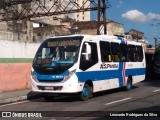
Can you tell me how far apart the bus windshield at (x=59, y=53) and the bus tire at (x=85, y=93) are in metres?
1.39

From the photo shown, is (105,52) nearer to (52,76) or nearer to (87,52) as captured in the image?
(87,52)

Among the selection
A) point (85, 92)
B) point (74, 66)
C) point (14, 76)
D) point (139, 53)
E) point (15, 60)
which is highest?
point (139, 53)

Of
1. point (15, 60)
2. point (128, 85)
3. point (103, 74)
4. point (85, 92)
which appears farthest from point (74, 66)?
point (15, 60)

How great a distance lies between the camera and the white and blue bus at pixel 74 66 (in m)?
14.8

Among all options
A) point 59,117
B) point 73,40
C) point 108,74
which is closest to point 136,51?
point 108,74

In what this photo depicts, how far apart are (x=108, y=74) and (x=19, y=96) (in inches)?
161

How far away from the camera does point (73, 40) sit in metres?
15.6

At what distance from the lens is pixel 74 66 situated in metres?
14.8

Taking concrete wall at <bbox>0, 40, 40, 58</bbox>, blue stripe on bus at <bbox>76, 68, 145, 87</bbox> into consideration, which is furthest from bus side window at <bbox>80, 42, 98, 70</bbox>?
concrete wall at <bbox>0, 40, 40, 58</bbox>

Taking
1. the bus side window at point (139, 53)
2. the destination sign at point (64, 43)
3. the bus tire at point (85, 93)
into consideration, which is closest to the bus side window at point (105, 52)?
the bus tire at point (85, 93)

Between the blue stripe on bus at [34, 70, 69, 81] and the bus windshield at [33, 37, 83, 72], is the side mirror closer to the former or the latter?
the bus windshield at [33, 37, 83, 72]

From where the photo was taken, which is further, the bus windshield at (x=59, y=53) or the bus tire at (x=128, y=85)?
the bus tire at (x=128, y=85)

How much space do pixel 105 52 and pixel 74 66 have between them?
2.99m

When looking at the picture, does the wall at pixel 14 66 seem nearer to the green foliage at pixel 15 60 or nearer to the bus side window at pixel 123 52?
the green foliage at pixel 15 60
